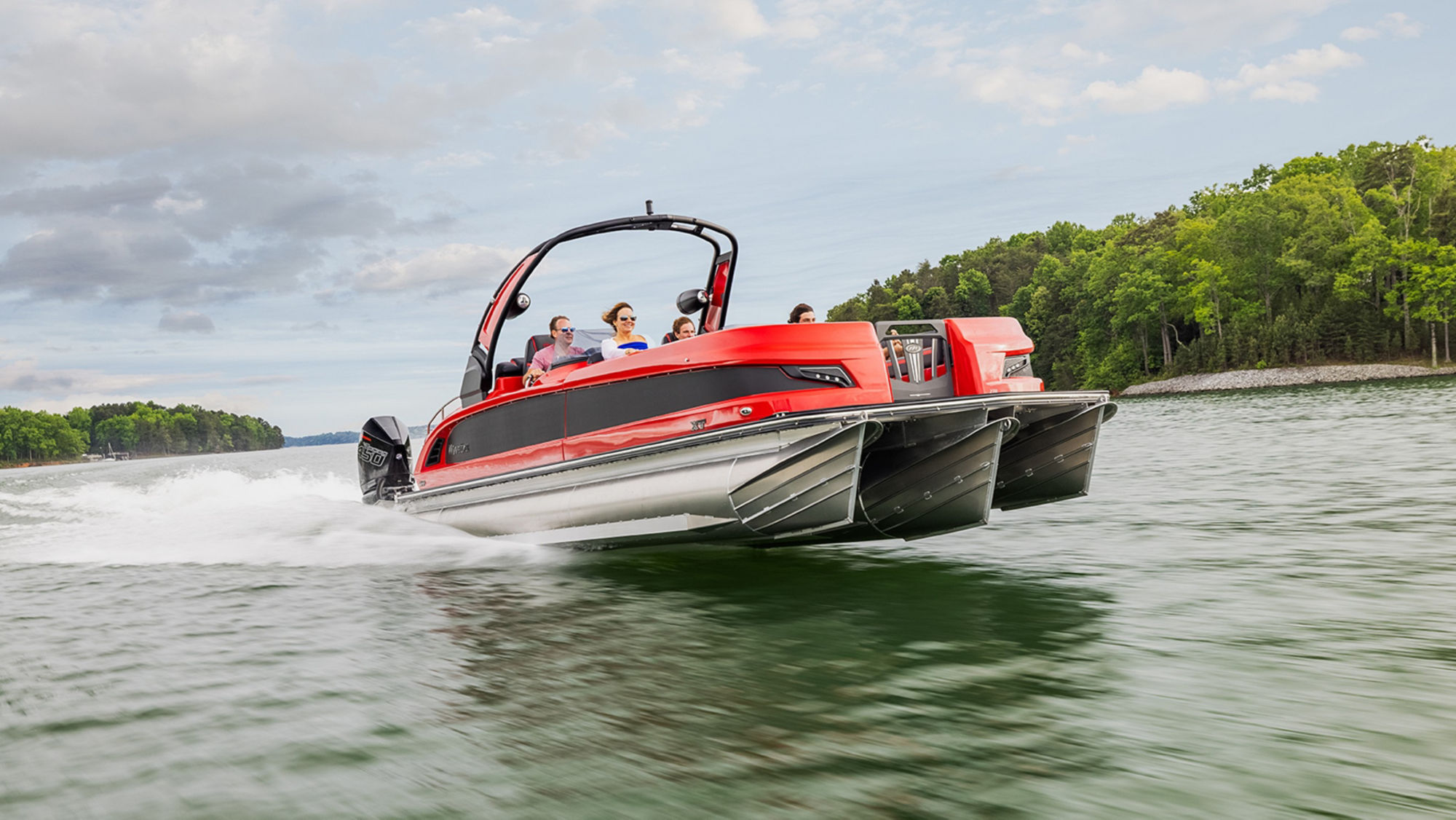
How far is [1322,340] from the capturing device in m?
57.4

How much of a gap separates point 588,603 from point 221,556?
16.8 feet

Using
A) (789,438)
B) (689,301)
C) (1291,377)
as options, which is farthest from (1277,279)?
(789,438)

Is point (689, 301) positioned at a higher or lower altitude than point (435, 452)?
higher

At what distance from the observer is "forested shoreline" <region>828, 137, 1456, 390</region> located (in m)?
55.1

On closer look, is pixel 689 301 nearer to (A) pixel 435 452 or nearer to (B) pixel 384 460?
(A) pixel 435 452

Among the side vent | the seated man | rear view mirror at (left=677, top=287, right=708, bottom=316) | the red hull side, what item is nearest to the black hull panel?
the red hull side

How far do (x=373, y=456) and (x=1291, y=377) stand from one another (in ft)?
185

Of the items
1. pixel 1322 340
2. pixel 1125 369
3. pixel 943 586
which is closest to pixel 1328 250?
pixel 1322 340

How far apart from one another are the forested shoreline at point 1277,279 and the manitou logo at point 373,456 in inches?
2224

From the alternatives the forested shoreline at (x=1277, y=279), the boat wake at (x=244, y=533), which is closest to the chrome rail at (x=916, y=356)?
the boat wake at (x=244, y=533)

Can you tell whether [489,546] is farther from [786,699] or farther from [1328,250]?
[1328,250]

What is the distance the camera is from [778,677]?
4.05 meters

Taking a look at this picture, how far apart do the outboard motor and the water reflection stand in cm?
383

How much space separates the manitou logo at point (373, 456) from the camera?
33.3ft
